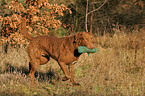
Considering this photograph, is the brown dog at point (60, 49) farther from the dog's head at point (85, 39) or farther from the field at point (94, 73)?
the field at point (94, 73)

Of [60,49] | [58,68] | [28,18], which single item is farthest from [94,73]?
[28,18]

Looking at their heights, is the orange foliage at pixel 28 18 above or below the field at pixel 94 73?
above

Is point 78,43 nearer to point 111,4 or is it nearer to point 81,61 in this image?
point 81,61

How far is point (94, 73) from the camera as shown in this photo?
5562 millimetres

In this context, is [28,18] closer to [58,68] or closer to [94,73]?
[58,68]

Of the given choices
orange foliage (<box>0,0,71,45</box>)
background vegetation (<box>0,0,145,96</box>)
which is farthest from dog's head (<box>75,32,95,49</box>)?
orange foliage (<box>0,0,71,45</box>)

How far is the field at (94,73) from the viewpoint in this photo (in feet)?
13.6

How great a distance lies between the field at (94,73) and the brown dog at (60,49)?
0.39 metres

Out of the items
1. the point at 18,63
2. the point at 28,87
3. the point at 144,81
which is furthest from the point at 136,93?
the point at 18,63

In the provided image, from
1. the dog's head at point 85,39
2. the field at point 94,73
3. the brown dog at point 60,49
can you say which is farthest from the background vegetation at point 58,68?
the dog's head at point 85,39

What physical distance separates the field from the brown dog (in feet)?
1.28

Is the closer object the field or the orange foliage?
the field

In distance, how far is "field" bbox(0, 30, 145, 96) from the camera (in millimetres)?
4156

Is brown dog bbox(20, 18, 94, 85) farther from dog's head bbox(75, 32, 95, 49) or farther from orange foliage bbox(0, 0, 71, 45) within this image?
orange foliage bbox(0, 0, 71, 45)
